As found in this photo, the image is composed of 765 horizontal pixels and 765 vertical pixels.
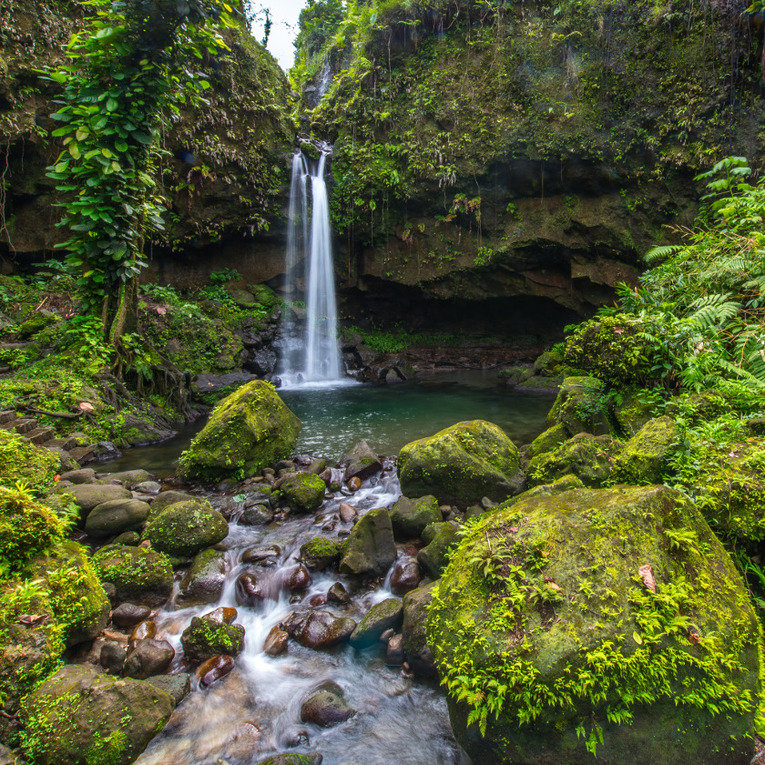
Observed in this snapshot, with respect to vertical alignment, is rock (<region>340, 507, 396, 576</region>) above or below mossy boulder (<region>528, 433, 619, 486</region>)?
below

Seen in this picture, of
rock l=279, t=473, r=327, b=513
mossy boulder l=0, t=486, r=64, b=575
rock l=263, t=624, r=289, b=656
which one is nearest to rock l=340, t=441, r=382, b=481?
rock l=279, t=473, r=327, b=513

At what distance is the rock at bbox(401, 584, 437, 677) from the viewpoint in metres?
2.82

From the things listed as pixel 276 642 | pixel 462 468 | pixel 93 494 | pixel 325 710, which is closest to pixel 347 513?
pixel 462 468

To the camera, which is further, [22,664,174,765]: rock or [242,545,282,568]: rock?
[242,545,282,568]: rock

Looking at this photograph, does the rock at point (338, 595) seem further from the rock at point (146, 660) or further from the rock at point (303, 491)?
the rock at point (303, 491)

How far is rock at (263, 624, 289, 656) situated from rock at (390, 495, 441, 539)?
4.65 feet

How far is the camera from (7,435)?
358cm

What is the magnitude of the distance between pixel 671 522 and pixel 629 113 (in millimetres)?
13626

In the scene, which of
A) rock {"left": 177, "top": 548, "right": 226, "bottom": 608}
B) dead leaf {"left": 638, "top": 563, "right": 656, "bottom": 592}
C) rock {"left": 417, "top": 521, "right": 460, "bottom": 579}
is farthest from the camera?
rock {"left": 177, "top": 548, "right": 226, "bottom": 608}

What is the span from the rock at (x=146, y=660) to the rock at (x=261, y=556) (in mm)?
1103

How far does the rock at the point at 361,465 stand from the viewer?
18.8ft

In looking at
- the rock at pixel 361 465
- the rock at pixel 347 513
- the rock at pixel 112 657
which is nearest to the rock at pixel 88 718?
the rock at pixel 112 657

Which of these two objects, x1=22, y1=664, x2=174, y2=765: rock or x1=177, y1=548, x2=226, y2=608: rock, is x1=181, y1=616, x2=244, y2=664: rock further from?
x1=22, y1=664, x2=174, y2=765: rock

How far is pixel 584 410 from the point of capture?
15.6 feet
